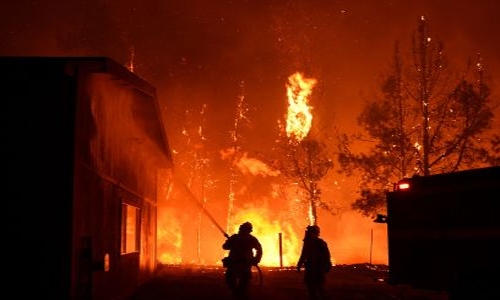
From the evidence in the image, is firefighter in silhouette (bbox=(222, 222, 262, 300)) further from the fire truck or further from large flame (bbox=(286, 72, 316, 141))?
large flame (bbox=(286, 72, 316, 141))

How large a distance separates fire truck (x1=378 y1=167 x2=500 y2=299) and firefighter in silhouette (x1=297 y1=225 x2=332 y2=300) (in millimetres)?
2531

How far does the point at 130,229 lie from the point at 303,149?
23556 mm

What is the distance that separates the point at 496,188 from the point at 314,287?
4.96 meters

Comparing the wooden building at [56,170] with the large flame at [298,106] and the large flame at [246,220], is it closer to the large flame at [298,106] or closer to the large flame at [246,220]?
the large flame at [298,106]

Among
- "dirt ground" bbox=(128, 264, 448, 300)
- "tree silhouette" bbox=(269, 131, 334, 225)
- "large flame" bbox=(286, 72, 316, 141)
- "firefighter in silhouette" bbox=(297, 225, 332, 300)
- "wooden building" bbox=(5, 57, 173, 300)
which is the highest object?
"large flame" bbox=(286, 72, 316, 141)

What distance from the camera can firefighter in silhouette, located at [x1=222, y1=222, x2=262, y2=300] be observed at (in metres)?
11.4

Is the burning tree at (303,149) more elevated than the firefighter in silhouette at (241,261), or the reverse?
the burning tree at (303,149)

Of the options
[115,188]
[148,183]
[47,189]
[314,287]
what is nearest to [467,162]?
[148,183]

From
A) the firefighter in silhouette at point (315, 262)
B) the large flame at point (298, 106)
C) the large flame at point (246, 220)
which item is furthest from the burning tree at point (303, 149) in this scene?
the firefighter in silhouette at point (315, 262)

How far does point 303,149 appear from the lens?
37188mm

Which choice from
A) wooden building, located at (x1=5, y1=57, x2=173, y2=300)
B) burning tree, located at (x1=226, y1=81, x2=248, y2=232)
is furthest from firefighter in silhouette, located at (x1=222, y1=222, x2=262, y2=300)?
burning tree, located at (x1=226, y1=81, x2=248, y2=232)

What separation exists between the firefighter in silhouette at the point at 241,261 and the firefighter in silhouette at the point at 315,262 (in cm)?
102

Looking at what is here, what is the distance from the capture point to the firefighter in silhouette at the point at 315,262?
11.5 metres

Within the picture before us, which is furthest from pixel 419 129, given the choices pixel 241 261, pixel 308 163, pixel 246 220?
pixel 246 220
